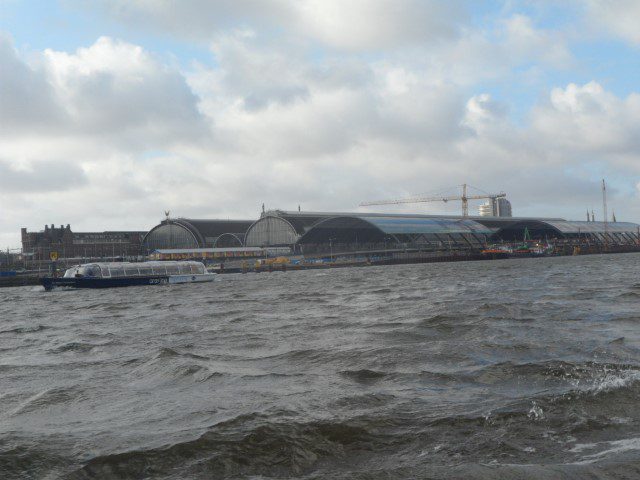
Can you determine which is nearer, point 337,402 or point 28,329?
point 337,402

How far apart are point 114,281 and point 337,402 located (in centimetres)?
8083

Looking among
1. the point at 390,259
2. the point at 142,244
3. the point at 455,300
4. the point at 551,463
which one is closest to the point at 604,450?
the point at 551,463

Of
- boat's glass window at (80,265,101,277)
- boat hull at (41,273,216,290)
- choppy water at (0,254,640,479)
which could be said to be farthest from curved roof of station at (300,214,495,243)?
choppy water at (0,254,640,479)

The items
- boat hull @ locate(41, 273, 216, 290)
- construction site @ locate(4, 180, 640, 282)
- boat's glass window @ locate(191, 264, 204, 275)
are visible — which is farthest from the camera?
construction site @ locate(4, 180, 640, 282)

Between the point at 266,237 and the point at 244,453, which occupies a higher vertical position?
the point at 266,237

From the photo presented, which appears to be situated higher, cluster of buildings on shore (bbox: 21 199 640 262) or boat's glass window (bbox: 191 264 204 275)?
cluster of buildings on shore (bbox: 21 199 640 262)

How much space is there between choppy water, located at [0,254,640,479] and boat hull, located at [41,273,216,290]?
200ft

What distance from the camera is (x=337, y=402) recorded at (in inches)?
521

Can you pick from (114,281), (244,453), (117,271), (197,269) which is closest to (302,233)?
(197,269)

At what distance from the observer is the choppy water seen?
31.8 ft

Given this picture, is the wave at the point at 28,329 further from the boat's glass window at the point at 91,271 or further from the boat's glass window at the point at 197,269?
the boat's glass window at the point at 197,269

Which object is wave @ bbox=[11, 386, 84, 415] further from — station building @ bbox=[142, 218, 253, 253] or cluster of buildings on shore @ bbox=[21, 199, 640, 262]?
station building @ bbox=[142, 218, 253, 253]

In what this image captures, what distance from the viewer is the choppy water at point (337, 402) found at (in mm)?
9688

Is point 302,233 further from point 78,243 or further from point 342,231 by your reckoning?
point 78,243
